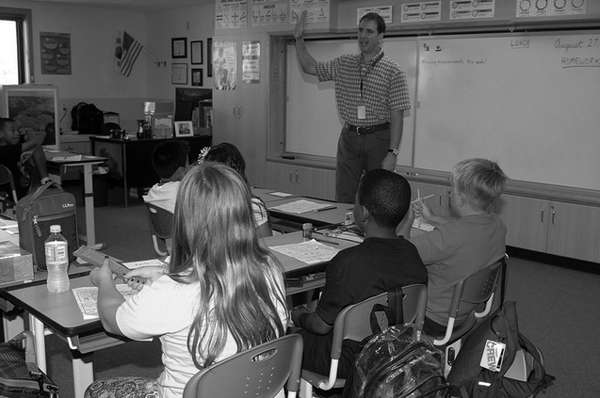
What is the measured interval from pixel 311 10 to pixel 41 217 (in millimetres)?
4934

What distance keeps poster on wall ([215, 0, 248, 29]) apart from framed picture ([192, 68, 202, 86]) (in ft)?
7.52

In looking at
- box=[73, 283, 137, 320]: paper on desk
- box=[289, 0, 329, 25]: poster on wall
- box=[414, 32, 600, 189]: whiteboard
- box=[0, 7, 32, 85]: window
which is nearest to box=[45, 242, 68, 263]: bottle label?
box=[73, 283, 137, 320]: paper on desk

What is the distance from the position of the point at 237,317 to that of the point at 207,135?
6.87 meters

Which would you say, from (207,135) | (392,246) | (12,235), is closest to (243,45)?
(207,135)

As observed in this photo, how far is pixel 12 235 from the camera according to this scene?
9.34ft

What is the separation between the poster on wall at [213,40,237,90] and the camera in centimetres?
781

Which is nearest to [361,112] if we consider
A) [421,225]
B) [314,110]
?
[421,225]

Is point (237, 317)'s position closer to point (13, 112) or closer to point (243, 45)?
point (13, 112)

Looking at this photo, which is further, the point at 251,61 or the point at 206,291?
the point at 251,61

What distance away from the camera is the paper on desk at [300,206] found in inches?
146

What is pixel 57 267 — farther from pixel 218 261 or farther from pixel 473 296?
pixel 473 296

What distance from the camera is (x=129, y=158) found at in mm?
7512

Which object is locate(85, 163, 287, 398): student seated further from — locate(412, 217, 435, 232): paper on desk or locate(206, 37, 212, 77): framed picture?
locate(206, 37, 212, 77): framed picture

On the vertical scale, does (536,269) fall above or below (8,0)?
below
